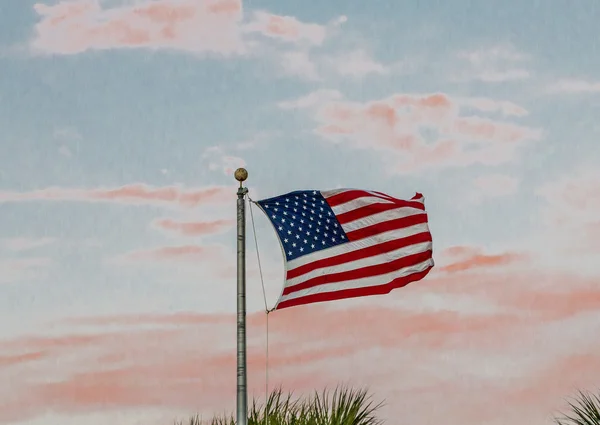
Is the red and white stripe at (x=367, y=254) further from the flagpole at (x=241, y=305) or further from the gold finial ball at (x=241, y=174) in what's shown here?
the gold finial ball at (x=241, y=174)

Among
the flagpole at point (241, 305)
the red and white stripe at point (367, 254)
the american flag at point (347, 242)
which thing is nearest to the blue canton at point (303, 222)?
the american flag at point (347, 242)

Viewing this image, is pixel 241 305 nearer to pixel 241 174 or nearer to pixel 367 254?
pixel 241 174

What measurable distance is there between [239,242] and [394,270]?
11.3 ft

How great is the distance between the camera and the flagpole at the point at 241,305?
611 inches

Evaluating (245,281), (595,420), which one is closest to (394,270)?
(245,281)

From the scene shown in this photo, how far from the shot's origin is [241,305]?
1580 centimetres

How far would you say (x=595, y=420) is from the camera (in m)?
23.8

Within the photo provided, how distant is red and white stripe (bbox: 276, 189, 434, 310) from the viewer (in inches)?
676

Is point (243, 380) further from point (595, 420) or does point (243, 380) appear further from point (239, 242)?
point (595, 420)

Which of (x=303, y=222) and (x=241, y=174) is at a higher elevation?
(x=241, y=174)

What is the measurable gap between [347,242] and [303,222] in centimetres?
96

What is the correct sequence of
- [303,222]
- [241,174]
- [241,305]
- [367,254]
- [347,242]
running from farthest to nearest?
[367,254]
[347,242]
[303,222]
[241,174]
[241,305]

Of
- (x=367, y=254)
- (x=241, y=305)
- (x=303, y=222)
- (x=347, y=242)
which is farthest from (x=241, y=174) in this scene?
(x=367, y=254)

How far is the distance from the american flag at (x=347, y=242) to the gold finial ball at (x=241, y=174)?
0.85 m
